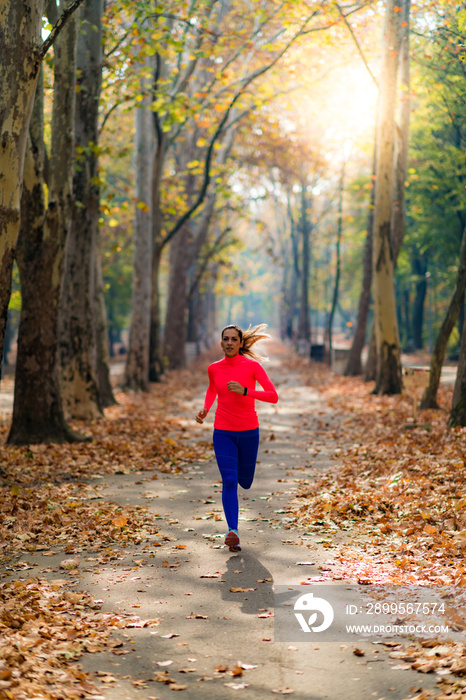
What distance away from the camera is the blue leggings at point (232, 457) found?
20.3 ft

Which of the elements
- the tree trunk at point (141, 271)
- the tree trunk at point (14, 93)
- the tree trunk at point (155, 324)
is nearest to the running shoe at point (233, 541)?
the tree trunk at point (14, 93)

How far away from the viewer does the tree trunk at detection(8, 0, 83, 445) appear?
10938 millimetres

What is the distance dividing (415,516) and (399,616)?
7.50 feet

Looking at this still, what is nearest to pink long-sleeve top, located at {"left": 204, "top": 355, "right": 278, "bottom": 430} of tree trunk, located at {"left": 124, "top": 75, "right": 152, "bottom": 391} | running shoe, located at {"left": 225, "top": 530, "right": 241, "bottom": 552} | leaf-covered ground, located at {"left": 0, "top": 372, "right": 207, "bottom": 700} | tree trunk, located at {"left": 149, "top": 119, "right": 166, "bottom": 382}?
running shoe, located at {"left": 225, "top": 530, "right": 241, "bottom": 552}

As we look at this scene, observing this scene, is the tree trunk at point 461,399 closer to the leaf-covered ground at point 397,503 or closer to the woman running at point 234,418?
the leaf-covered ground at point 397,503

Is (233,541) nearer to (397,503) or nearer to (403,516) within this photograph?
(403,516)

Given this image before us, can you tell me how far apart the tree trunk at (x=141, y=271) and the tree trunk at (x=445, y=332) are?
343 inches

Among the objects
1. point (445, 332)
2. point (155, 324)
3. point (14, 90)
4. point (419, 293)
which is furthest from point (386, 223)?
point (419, 293)

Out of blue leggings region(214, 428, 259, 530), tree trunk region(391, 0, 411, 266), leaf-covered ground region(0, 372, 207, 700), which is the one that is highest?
tree trunk region(391, 0, 411, 266)

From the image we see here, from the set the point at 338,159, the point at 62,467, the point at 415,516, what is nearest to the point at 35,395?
the point at 62,467

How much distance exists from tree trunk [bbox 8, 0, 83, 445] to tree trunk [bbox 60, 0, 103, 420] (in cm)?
238

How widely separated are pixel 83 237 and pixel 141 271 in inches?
266

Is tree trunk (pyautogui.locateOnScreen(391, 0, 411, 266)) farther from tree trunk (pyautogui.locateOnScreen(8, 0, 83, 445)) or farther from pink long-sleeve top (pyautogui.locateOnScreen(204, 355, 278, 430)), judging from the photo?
pink long-sleeve top (pyautogui.locateOnScreen(204, 355, 278, 430))

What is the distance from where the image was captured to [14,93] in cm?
708
